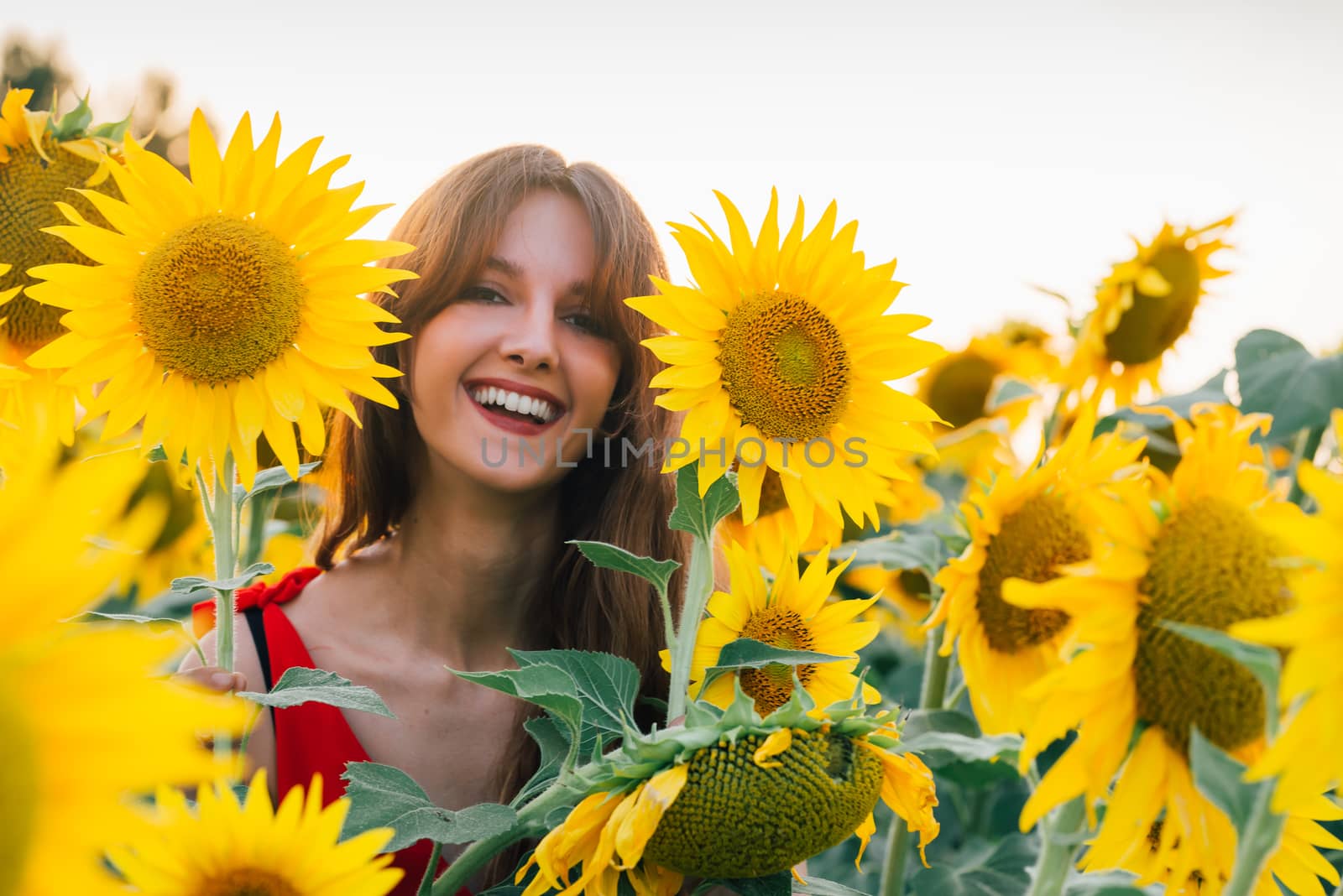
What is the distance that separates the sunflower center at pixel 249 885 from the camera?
2.83ft

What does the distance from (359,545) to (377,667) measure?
33 cm

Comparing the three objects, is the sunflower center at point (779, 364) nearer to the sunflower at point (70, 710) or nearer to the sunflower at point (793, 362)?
the sunflower at point (793, 362)

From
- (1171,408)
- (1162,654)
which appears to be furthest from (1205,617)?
(1171,408)

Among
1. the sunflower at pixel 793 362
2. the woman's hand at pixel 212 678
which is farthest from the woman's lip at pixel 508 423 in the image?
the woman's hand at pixel 212 678

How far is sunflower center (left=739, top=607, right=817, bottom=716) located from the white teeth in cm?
70

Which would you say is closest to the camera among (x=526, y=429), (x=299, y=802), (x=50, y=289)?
(x=299, y=802)

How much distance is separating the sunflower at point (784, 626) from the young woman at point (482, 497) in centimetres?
51

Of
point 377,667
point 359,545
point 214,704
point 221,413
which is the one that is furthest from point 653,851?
point 359,545

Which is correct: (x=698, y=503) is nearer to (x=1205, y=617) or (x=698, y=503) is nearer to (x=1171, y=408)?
(x=1205, y=617)

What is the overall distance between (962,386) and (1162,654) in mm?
2734

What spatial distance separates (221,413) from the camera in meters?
1.21

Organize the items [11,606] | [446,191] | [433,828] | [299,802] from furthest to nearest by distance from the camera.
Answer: [446,191] < [433,828] < [299,802] < [11,606]

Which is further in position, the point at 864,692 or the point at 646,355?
the point at 646,355

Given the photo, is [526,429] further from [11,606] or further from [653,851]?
[11,606]
